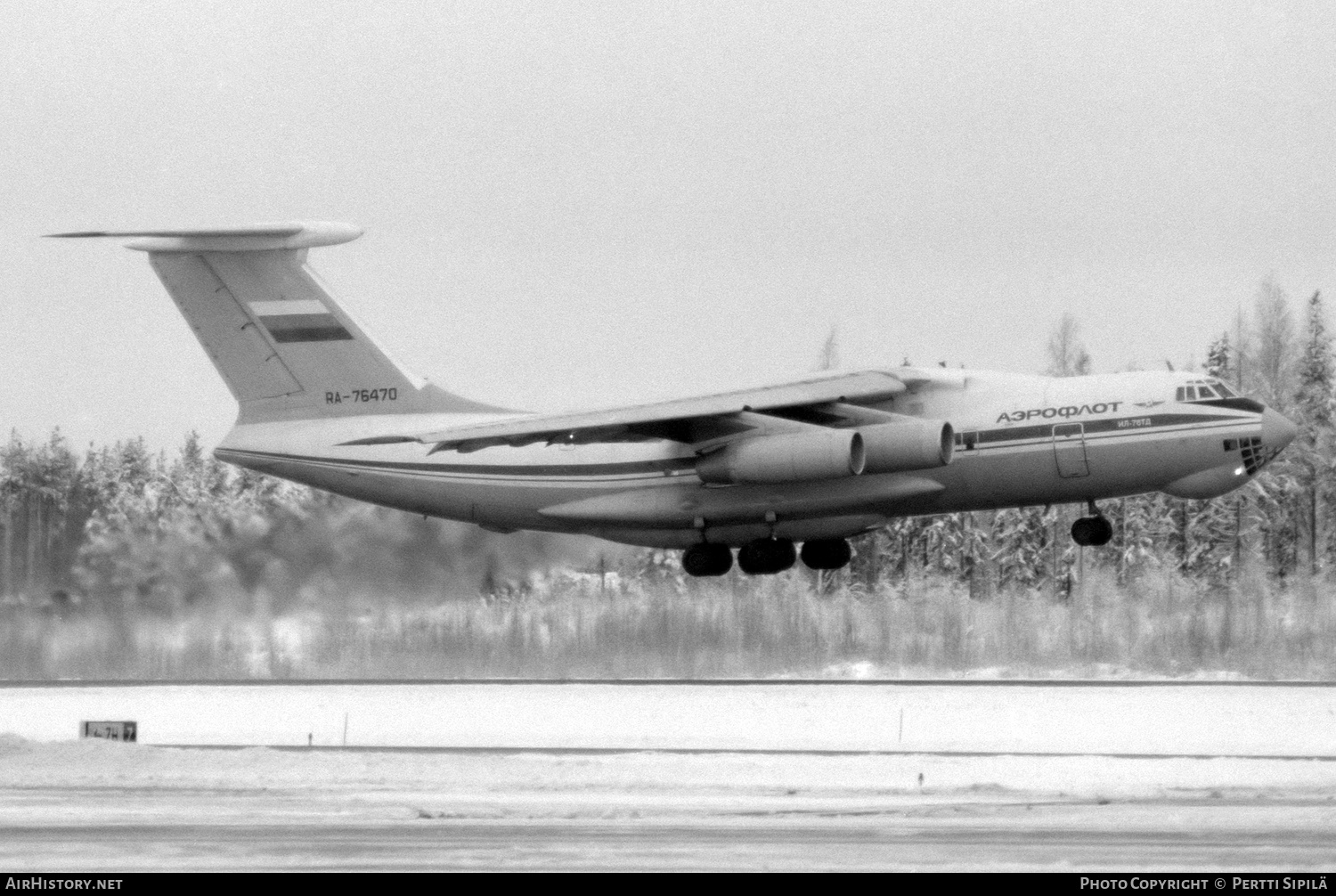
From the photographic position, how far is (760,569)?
2111cm

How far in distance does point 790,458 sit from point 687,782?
599 centimetres

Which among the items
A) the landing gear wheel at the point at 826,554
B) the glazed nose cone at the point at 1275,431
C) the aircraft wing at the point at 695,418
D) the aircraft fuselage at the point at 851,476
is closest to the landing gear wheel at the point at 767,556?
the aircraft fuselage at the point at 851,476

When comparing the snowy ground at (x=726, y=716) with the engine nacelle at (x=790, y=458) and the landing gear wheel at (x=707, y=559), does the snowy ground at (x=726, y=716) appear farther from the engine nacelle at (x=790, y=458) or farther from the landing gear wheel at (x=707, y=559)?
the landing gear wheel at (x=707, y=559)

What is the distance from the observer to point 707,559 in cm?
2172

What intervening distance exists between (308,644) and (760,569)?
16.6 feet

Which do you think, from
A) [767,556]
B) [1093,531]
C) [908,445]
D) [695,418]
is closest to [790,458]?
[908,445]

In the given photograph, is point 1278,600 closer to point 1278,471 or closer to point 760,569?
point 760,569

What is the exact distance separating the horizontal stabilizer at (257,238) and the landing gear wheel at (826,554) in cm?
579

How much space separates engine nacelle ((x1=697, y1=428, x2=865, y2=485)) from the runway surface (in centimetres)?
202

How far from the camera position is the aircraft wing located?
20.5 meters

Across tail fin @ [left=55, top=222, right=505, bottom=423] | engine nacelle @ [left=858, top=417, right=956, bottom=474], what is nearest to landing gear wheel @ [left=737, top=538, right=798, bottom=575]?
engine nacelle @ [left=858, top=417, right=956, bottom=474]

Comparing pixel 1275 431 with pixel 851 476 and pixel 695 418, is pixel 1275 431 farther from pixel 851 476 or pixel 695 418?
pixel 695 418

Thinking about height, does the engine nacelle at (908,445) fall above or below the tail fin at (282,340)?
below

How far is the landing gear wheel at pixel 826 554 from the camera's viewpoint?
21.9 metres
